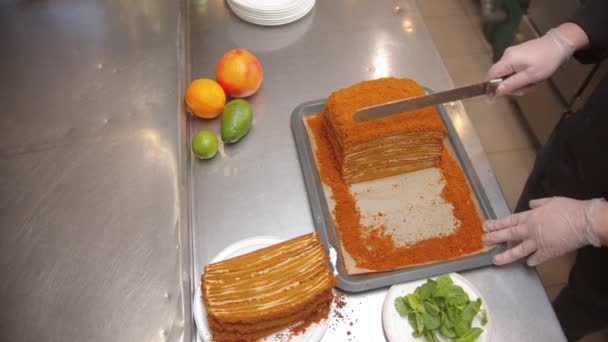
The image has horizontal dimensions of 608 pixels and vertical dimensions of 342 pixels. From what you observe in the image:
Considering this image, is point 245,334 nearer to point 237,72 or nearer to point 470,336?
point 470,336

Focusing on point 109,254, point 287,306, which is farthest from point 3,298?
point 287,306

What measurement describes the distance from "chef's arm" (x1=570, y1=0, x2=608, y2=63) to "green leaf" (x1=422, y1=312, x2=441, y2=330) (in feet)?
3.61

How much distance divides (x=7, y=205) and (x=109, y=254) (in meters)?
0.32

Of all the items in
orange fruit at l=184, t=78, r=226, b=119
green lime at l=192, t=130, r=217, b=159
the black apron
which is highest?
orange fruit at l=184, t=78, r=226, b=119

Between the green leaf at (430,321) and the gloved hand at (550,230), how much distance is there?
0.29m

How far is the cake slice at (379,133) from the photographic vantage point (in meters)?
1.37

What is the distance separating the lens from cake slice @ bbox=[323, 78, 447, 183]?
1.37 metres

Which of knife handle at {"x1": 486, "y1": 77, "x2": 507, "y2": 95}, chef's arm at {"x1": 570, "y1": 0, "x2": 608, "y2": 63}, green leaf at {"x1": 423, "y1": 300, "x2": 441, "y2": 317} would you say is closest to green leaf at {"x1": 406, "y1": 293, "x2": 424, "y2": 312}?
green leaf at {"x1": 423, "y1": 300, "x2": 441, "y2": 317}

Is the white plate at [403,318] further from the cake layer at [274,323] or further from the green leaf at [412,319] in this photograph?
the cake layer at [274,323]

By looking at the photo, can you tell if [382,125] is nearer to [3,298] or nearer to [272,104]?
[272,104]

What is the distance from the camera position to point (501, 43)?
309 cm

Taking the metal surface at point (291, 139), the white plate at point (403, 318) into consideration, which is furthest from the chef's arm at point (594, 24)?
the white plate at point (403, 318)

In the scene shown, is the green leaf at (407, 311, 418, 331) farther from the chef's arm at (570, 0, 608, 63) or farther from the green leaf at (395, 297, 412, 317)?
the chef's arm at (570, 0, 608, 63)

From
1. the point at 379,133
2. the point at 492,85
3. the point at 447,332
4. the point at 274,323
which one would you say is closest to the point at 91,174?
the point at 274,323
